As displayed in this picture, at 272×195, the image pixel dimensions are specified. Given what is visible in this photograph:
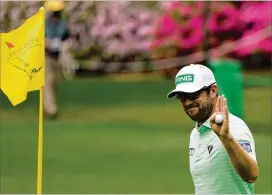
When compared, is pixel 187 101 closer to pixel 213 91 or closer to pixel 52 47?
pixel 213 91

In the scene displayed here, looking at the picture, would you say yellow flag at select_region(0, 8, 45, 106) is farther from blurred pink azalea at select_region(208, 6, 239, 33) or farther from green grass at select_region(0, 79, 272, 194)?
blurred pink azalea at select_region(208, 6, 239, 33)

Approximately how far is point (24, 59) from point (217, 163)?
67.1 inches

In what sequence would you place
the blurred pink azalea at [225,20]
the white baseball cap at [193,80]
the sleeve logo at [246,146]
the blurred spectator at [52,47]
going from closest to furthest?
the sleeve logo at [246,146] < the white baseball cap at [193,80] < the blurred spectator at [52,47] < the blurred pink azalea at [225,20]

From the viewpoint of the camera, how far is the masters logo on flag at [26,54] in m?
7.05

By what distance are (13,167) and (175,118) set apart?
17.6 ft

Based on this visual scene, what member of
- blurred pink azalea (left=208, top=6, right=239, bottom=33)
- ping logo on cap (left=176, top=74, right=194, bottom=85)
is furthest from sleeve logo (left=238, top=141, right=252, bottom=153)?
blurred pink azalea (left=208, top=6, right=239, bottom=33)

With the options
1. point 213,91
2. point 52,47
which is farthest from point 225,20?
point 213,91

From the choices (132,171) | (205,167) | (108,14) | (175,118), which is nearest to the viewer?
(205,167)

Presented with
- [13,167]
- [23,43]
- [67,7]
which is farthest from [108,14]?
[23,43]

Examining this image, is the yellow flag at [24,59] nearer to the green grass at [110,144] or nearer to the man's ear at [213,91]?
the man's ear at [213,91]

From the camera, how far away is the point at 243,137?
5.86m

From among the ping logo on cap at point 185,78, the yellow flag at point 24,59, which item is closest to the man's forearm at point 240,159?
the ping logo on cap at point 185,78

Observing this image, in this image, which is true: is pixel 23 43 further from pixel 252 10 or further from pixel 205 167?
pixel 252 10

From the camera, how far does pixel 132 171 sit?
491 inches
